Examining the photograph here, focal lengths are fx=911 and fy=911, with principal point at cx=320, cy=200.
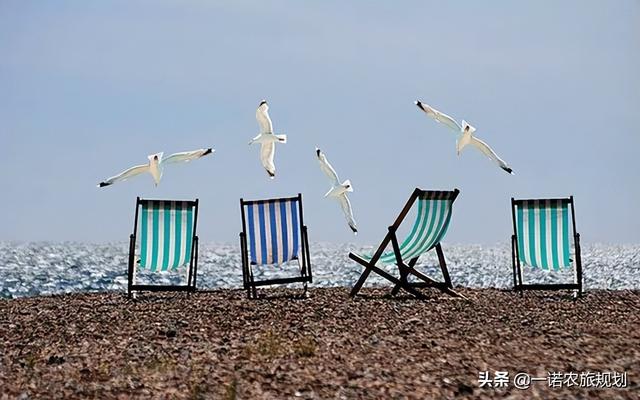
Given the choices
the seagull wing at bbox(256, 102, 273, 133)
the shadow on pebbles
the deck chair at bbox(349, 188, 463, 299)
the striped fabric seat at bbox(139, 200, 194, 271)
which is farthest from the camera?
the seagull wing at bbox(256, 102, 273, 133)

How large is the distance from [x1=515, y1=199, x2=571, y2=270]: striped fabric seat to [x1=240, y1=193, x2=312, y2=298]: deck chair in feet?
7.20

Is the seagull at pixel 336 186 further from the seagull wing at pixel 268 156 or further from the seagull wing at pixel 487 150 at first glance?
the seagull wing at pixel 487 150

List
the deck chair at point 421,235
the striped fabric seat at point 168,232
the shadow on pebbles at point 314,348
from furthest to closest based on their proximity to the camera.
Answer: the striped fabric seat at point 168,232
the deck chair at point 421,235
the shadow on pebbles at point 314,348

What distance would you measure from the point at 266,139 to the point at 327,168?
2.19ft

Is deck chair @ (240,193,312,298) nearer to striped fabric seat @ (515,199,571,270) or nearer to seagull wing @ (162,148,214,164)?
seagull wing @ (162,148,214,164)

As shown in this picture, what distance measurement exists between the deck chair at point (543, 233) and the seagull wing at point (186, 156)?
3087 millimetres

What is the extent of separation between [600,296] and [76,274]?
10683 millimetres

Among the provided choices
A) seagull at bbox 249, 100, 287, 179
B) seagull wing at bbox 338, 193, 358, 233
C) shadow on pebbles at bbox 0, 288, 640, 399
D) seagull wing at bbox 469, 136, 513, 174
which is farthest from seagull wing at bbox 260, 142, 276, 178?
seagull wing at bbox 469, 136, 513, 174

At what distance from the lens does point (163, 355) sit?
18.6 ft

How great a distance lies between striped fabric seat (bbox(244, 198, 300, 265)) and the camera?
8.69m

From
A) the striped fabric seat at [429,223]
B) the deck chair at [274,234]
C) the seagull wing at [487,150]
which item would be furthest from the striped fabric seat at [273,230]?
the seagull wing at [487,150]

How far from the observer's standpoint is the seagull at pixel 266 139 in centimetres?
898

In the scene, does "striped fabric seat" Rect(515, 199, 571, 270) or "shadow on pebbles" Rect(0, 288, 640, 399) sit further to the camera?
"striped fabric seat" Rect(515, 199, 571, 270)

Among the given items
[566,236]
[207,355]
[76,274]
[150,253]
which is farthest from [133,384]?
[76,274]
